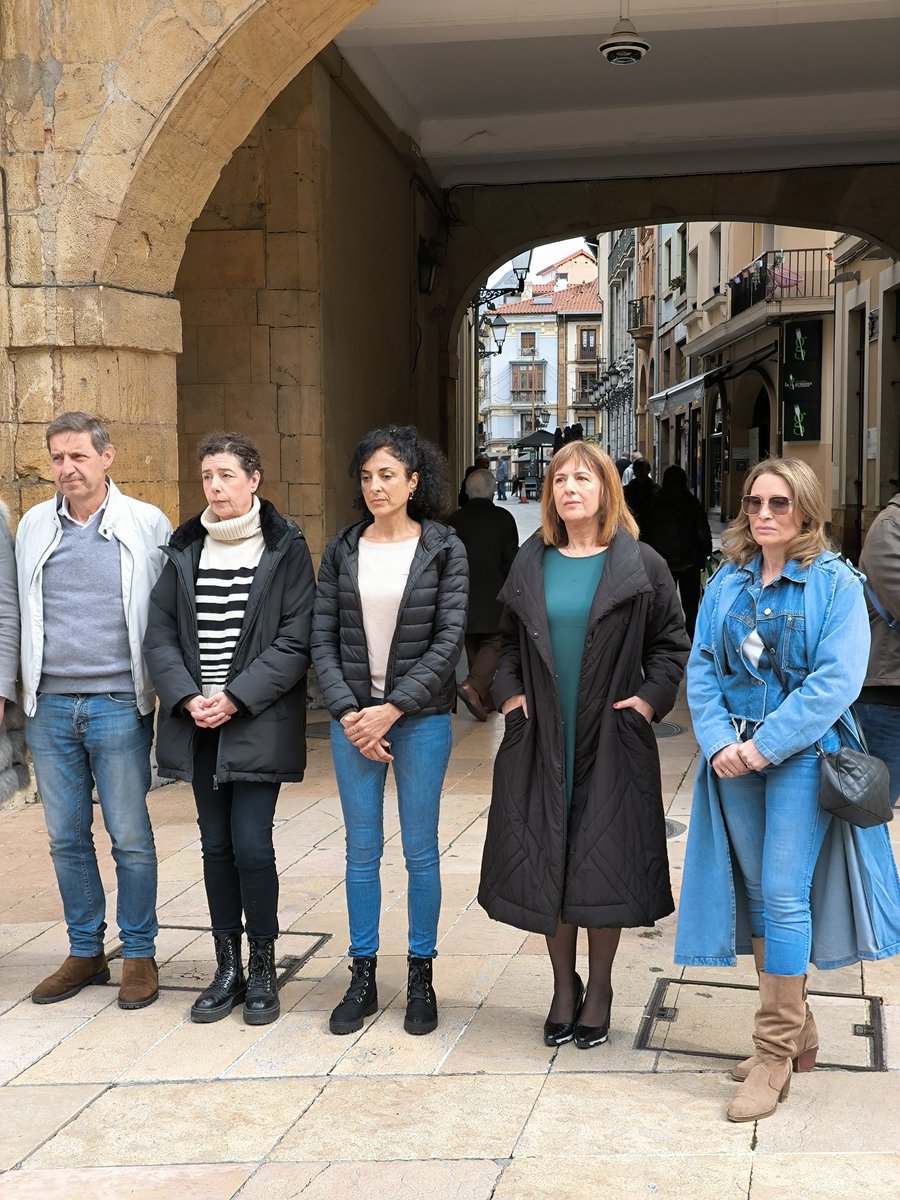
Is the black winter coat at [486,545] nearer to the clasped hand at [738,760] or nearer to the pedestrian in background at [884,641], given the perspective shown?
the pedestrian in background at [884,641]

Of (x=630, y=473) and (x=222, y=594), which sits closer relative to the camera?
(x=222, y=594)

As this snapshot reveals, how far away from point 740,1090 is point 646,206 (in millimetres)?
12218

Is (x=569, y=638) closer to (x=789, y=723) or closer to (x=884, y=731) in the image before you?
(x=789, y=723)

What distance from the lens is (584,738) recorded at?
3652 millimetres

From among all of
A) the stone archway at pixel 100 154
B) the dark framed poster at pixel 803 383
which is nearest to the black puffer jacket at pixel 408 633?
the stone archway at pixel 100 154

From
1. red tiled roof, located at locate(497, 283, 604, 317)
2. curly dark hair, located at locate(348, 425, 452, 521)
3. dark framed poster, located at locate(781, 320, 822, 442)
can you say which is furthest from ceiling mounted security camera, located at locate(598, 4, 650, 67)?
red tiled roof, located at locate(497, 283, 604, 317)

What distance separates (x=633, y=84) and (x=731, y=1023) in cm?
945

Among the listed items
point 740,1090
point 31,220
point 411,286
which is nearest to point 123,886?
point 740,1090

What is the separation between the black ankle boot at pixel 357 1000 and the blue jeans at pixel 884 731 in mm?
1807

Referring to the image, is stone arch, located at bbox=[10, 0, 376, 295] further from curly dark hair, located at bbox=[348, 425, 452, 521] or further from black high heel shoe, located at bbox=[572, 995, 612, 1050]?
black high heel shoe, located at bbox=[572, 995, 612, 1050]

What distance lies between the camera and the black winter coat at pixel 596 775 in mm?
3604

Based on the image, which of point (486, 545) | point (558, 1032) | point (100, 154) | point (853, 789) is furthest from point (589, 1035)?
point (486, 545)

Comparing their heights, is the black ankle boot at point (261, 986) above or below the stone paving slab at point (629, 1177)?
above

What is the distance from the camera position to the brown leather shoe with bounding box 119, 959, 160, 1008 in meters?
4.09
